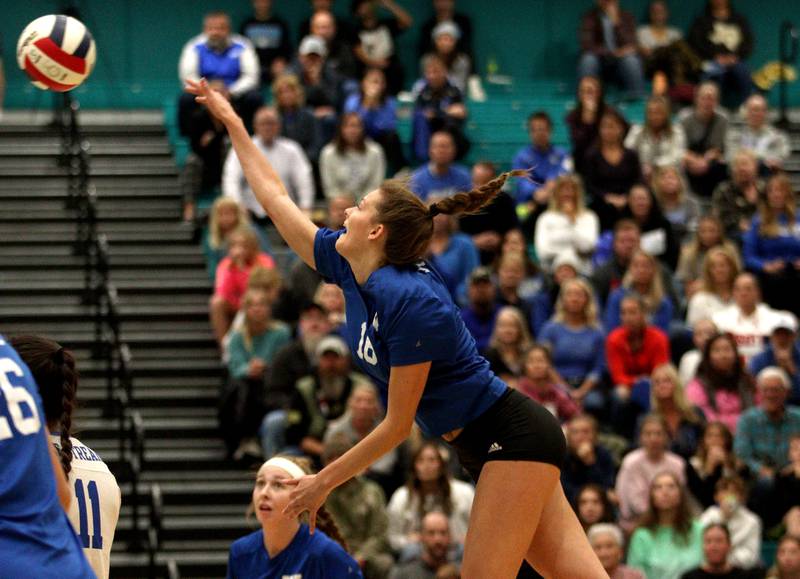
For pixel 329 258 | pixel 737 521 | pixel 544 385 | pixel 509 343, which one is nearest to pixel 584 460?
pixel 544 385

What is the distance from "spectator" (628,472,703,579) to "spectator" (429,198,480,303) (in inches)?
110

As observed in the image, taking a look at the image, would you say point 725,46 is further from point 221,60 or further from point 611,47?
point 221,60

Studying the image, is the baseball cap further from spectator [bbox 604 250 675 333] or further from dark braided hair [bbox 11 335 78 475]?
dark braided hair [bbox 11 335 78 475]

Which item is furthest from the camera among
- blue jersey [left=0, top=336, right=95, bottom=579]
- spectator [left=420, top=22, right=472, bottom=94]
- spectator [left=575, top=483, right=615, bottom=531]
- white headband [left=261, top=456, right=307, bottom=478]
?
spectator [left=420, top=22, right=472, bottom=94]

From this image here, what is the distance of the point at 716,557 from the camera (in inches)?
390

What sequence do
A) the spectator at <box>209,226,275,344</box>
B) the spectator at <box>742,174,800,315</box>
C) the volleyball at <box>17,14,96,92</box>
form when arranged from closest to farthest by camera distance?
the volleyball at <box>17,14,96,92</box> → the spectator at <box>209,226,275,344</box> → the spectator at <box>742,174,800,315</box>

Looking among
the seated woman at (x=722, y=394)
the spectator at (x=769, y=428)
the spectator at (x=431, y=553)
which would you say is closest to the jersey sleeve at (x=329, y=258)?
the spectator at (x=431, y=553)

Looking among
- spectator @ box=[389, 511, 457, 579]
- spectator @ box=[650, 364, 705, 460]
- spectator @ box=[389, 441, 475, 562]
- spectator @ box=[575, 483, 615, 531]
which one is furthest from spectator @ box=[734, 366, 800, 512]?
spectator @ box=[389, 511, 457, 579]

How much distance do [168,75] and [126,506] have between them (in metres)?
7.82

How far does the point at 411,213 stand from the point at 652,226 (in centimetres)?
802

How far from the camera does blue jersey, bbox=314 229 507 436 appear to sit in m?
5.39

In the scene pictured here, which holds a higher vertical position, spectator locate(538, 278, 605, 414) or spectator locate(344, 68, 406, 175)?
spectator locate(344, 68, 406, 175)

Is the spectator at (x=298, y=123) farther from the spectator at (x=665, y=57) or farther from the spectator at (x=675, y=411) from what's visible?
the spectator at (x=675, y=411)

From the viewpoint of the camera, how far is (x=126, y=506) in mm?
10945
